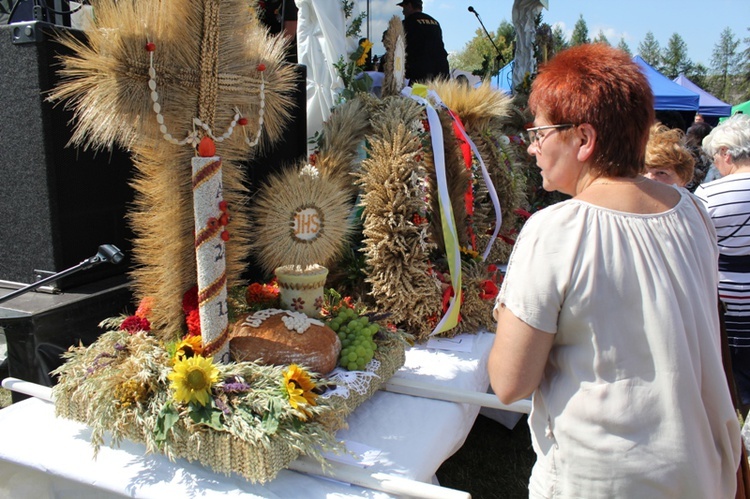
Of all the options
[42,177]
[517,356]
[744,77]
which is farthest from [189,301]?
[744,77]

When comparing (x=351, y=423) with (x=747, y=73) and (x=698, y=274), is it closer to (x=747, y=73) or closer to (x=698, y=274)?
(x=698, y=274)

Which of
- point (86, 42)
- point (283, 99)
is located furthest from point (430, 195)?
point (86, 42)

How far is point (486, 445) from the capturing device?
3.09 meters

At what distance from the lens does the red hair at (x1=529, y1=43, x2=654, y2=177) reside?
1081 millimetres

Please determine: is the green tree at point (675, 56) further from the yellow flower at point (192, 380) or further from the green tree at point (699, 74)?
the yellow flower at point (192, 380)

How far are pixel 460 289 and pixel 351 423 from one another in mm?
984

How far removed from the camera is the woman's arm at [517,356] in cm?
108

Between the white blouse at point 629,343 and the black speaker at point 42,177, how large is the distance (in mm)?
1559

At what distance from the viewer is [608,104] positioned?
1.08 meters

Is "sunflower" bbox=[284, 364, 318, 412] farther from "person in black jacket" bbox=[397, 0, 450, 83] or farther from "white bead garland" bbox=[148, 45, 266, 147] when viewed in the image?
"person in black jacket" bbox=[397, 0, 450, 83]

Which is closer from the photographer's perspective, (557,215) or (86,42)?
(557,215)

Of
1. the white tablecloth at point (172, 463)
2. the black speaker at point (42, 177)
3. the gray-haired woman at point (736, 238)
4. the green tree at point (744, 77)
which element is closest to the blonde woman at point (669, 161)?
the gray-haired woman at point (736, 238)

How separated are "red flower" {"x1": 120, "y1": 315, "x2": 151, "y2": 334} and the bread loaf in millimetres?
261

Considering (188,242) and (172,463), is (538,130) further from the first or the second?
(172,463)
